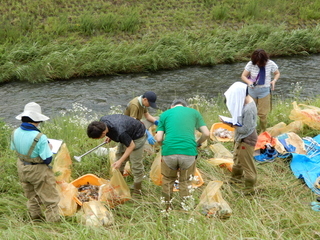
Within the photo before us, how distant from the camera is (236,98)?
3.79m

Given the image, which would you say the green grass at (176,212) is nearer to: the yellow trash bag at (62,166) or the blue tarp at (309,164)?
the blue tarp at (309,164)

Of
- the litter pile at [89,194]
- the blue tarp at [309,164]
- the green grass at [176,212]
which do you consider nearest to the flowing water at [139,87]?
the green grass at [176,212]

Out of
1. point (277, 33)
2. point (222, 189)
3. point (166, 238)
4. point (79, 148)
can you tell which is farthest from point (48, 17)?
point (166, 238)

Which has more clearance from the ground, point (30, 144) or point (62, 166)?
point (30, 144)

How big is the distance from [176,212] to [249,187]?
1101 mm

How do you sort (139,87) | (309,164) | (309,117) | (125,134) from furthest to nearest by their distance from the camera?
(139,87)
(309,117)
(309,164)
(125,134)

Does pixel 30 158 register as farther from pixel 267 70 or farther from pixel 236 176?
pixel 267 70

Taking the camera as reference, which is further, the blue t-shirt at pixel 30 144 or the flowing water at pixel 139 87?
the flowing water at pixel 139 87

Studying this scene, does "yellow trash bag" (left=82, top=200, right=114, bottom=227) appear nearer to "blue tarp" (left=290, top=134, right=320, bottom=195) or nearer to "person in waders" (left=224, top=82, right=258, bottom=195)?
"person in waders" (left=224, top=82, right=258, bottom=195)

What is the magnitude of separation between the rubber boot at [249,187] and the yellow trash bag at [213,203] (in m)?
0.49

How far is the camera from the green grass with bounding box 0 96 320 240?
296 centimetres

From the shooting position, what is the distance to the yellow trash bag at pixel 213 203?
3551 mm

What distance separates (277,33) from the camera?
13398 mm

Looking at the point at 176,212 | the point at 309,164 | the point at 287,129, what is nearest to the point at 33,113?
the point at 176,212
